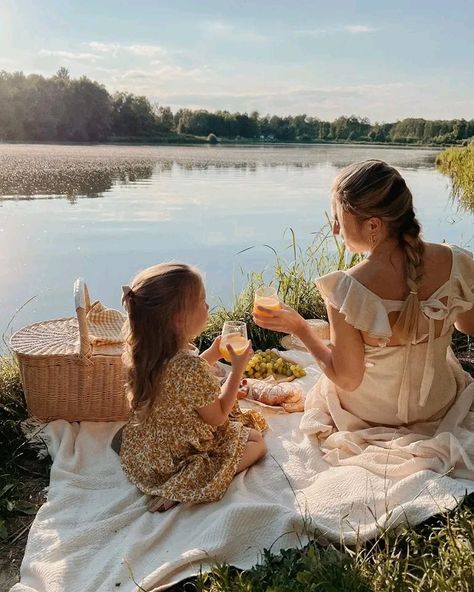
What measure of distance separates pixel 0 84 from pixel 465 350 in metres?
9.67

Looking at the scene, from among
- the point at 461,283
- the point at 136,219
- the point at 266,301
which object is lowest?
the point at 136,219

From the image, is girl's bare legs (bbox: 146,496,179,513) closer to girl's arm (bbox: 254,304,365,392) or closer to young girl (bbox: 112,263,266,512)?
young girl (bbox: 112,263,266,512)

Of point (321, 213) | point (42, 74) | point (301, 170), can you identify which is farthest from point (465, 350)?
point (301, 170)

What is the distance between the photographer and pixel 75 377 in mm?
3121

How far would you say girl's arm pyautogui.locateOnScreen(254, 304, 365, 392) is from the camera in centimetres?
251

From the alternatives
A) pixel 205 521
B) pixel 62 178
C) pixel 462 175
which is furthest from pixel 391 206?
pixel 462 175

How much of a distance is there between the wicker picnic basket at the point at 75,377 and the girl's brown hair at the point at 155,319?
680 millimetres

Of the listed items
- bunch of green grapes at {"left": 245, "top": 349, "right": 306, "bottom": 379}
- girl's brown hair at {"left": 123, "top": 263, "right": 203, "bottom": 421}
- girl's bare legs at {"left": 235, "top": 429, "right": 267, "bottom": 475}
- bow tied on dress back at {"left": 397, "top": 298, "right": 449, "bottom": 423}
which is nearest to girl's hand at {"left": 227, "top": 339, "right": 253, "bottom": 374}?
girl's brown hair at {"left": 123, "top": 263, "right": 203, "bottom": 421}

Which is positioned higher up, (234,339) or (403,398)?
(234,339)

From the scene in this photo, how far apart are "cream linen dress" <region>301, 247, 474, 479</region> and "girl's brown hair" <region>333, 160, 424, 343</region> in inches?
2.3

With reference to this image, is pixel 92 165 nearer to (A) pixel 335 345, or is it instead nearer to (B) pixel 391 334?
(A) pixel 335 345

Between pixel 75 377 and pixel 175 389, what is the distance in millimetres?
917

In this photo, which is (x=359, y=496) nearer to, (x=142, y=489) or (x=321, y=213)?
(x=142, y=489)

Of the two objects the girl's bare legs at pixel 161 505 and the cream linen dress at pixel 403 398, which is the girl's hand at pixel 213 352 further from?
the girl's bare legs at pixel 161 505
